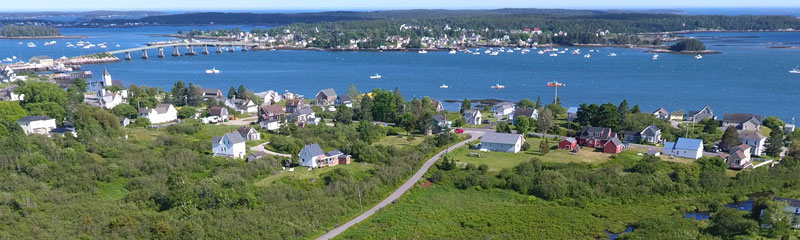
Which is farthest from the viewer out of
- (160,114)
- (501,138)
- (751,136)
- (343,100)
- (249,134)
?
(343,100)

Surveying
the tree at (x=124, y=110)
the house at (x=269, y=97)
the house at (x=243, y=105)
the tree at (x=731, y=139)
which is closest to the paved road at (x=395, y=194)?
the tree at (x=731, y=139)

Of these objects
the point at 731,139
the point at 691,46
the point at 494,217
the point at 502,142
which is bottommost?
the point at 494,217

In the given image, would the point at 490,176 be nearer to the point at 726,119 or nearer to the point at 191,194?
the point at 191,194

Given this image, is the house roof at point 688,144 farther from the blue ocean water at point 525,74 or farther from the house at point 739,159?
the blue ocean water at point 525,74

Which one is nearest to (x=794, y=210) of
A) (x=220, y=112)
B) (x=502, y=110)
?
(x=502, y=110)

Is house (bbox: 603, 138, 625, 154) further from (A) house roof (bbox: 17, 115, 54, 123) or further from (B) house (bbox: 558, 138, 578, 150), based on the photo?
(A) house roof (bbox: 17, 115, 54, 123)

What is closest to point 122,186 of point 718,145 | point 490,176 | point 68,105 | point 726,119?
point 490,176

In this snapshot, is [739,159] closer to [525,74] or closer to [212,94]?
[212,94]

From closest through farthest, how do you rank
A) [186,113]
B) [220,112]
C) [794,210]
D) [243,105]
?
[794,210], [220,112], [186,113], [243,105]
